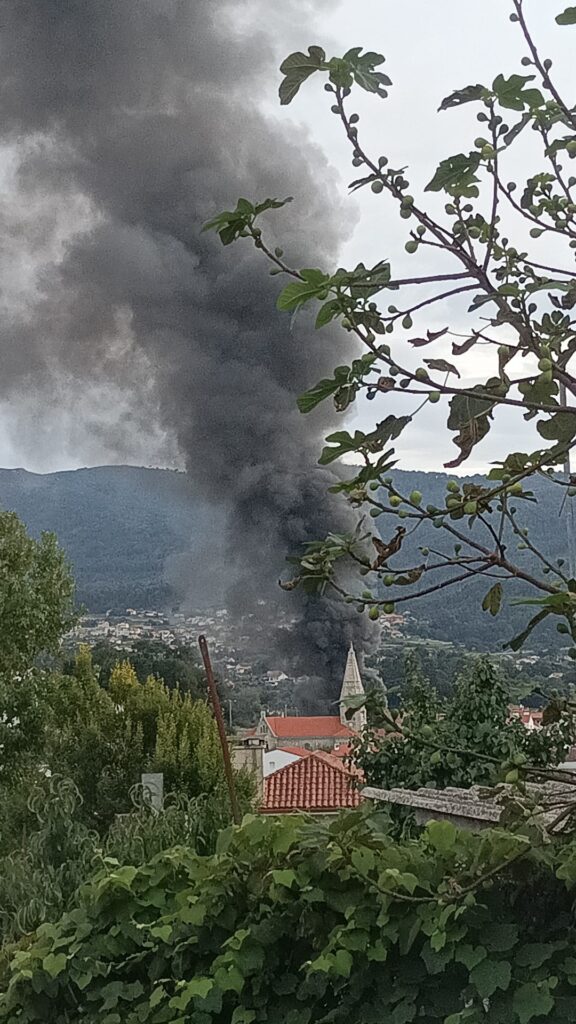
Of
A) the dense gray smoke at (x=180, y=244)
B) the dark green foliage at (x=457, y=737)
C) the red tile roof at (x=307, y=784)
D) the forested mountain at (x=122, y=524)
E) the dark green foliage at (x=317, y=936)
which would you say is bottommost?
the red tile roof at (x=307, y=784)

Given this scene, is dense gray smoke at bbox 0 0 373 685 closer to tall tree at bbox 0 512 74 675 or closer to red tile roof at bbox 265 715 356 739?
red tile roof at bbox 265 715 356 739

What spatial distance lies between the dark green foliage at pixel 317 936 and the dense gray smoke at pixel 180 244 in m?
15.9

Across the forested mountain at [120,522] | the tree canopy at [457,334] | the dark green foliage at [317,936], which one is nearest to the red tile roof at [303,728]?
the forested mountain at [120,522]

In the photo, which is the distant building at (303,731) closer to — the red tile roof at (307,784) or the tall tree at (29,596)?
the red tile roof at (307,784)

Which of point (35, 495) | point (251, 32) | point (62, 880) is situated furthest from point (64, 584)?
point (35, 495)

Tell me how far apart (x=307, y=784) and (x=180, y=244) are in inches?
550

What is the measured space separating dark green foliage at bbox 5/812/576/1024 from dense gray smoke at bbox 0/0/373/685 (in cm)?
1591

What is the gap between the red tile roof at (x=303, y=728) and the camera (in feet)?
49.0

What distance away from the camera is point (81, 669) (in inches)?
345

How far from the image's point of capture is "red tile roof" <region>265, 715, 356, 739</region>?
49.0 feet

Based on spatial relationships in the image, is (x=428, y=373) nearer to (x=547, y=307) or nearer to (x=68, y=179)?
(x=547, y=307)

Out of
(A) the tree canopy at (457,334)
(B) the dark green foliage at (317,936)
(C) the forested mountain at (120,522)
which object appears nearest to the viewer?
(A) the tree canopy at (457,334)

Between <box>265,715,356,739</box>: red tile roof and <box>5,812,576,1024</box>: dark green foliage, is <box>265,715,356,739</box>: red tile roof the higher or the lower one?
the lower one

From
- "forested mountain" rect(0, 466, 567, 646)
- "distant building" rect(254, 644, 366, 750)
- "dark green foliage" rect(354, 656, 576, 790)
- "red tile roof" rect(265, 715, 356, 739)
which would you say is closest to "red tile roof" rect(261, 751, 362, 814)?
"dark green foliage" rect(354, 656, 576, 790)
